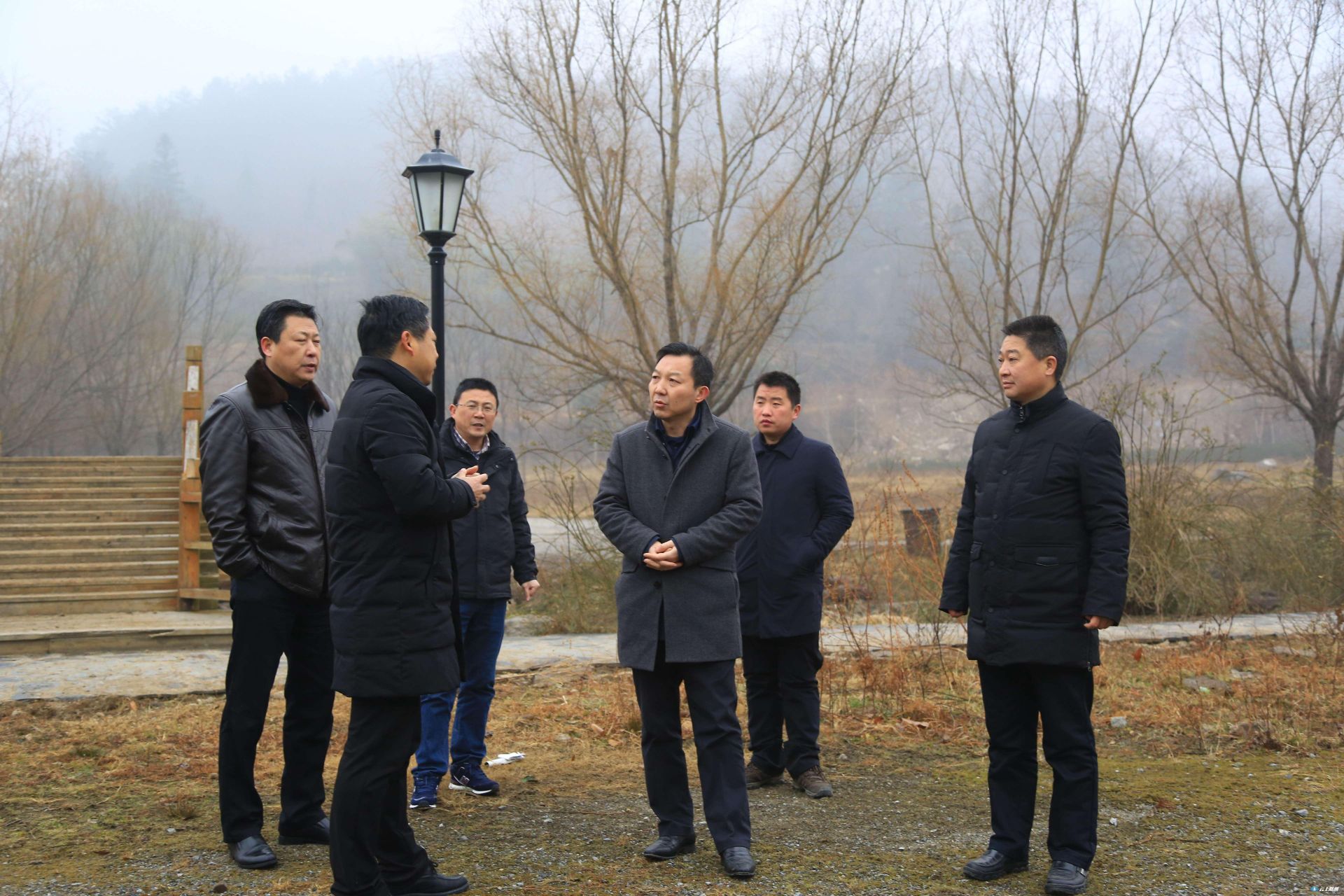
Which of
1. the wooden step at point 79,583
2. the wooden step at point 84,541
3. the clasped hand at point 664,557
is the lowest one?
the wooden step at point 79,583

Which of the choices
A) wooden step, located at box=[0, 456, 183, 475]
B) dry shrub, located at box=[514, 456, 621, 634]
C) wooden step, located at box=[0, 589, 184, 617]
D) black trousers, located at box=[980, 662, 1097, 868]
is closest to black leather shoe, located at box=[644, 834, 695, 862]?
black trousers, located at box=[980, 662, 1097, 868]

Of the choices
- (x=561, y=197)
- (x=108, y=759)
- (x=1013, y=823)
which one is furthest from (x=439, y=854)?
(x=561, y=197)

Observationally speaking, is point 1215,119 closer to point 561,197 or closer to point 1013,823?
point 561,197

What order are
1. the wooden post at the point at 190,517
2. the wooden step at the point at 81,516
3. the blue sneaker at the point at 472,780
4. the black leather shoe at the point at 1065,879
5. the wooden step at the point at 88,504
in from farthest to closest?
1. the wooden step at the point at 88,504
2. the wooden step at the point at 81,516
3. the wooden post at the point at 190,517
4. the blue sneaker at the point at 472,780
5. the black leather shoe at the point at 1065,879

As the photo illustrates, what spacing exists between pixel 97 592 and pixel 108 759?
20.8 ft

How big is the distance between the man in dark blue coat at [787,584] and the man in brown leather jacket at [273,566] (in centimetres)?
208

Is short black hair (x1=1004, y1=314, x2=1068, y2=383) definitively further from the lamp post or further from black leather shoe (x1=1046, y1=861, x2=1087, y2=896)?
the lamp post

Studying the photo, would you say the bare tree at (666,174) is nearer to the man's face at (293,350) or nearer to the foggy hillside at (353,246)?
the foggy hillside at (353,246)

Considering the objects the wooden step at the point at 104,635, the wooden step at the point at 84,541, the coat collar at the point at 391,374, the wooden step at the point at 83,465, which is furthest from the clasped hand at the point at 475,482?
the wooden step at the point at 83,465

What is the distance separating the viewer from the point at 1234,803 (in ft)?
16.4

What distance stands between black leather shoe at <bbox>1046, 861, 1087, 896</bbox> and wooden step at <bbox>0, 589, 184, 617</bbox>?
401 inches

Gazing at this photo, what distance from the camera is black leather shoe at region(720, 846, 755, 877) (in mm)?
3928

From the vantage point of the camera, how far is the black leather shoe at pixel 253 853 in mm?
4004

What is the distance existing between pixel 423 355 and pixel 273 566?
1111mm
